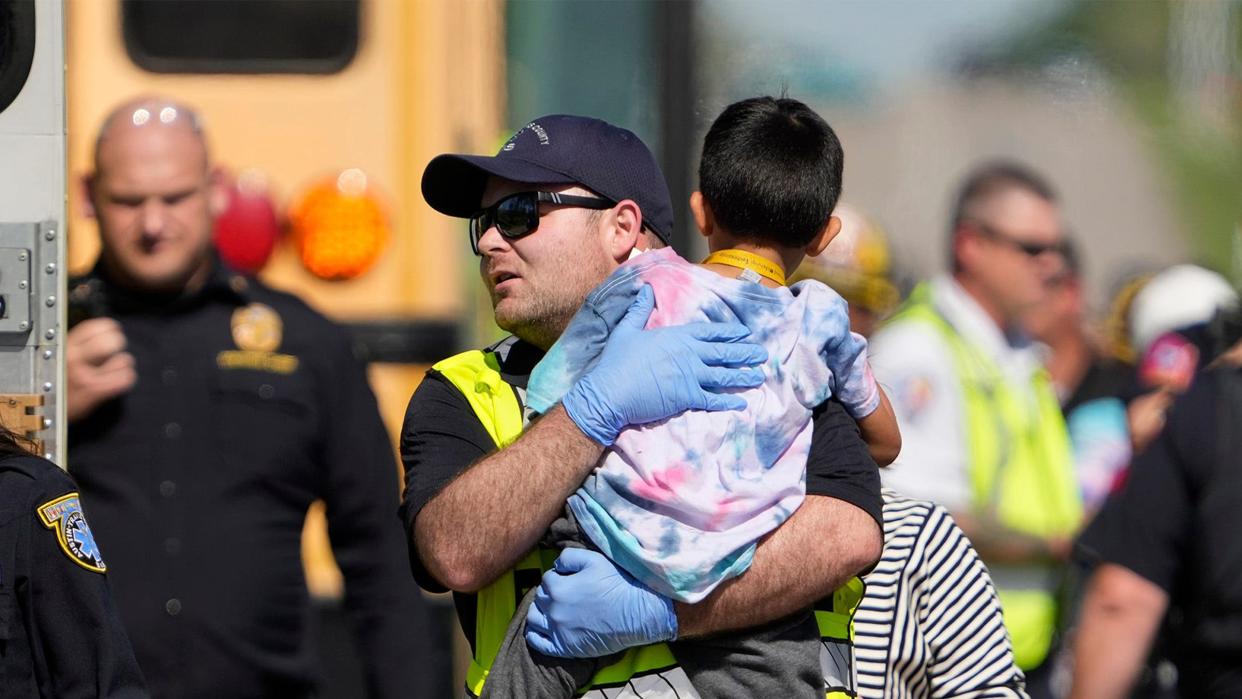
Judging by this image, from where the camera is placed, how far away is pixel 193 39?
4488 millimetres

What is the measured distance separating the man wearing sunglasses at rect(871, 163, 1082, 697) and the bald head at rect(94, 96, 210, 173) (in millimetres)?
1717

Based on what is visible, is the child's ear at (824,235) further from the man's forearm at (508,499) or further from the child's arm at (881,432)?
the man's forearm at (508,499)

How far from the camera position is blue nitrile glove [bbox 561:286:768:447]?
2.00 m

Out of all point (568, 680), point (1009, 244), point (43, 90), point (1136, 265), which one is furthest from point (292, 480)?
point (1136, 265)

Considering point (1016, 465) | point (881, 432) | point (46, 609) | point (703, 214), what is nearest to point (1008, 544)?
point (1016, 465)

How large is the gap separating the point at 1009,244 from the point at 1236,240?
709 mm

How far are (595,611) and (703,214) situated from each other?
1.76 feet

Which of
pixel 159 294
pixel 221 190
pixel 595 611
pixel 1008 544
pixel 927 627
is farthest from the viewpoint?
pixel 1008 544

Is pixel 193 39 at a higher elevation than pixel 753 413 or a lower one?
higher

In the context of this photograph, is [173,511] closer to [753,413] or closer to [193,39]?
[193,39]

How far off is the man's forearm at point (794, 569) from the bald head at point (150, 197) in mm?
1921

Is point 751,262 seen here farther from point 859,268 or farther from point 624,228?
point 859,268

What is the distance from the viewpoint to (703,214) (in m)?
2.24

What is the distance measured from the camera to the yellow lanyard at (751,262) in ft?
7.04
